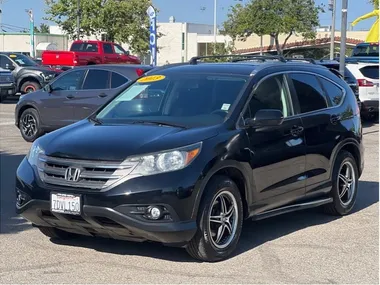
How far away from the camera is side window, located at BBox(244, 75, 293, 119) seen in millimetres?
6570

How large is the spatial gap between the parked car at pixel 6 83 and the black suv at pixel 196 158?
56.8 feet

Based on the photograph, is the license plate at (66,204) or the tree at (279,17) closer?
the license plate at (66,204)

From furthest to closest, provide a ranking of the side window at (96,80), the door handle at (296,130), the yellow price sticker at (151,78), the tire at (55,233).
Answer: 1. the side window at (96,80)
2. the yellow price sticker at (151,78)
3. the door handle at (296,130)
4. the tire at (55,233)

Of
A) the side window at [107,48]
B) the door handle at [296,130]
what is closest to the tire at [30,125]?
the door handle at [296,130]

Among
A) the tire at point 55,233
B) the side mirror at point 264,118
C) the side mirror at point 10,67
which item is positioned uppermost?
the side mirror at point 264,118

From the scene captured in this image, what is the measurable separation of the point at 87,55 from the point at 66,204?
89.3ft

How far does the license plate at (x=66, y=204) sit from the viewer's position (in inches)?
220

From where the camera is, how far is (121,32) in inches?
1893

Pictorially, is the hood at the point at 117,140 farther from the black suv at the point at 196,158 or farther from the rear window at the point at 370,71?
the rear window at the point at 370,71

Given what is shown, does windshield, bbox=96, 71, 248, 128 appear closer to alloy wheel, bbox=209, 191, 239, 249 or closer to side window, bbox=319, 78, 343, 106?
alloy wheel, bbox=209, 191, 239, 249

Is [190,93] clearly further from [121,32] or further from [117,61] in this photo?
[121,32]

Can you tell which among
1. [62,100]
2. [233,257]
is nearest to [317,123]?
[233,257]

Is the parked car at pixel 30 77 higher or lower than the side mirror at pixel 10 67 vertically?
lower

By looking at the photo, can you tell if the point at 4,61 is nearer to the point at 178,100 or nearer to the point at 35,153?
the point at 178,100
